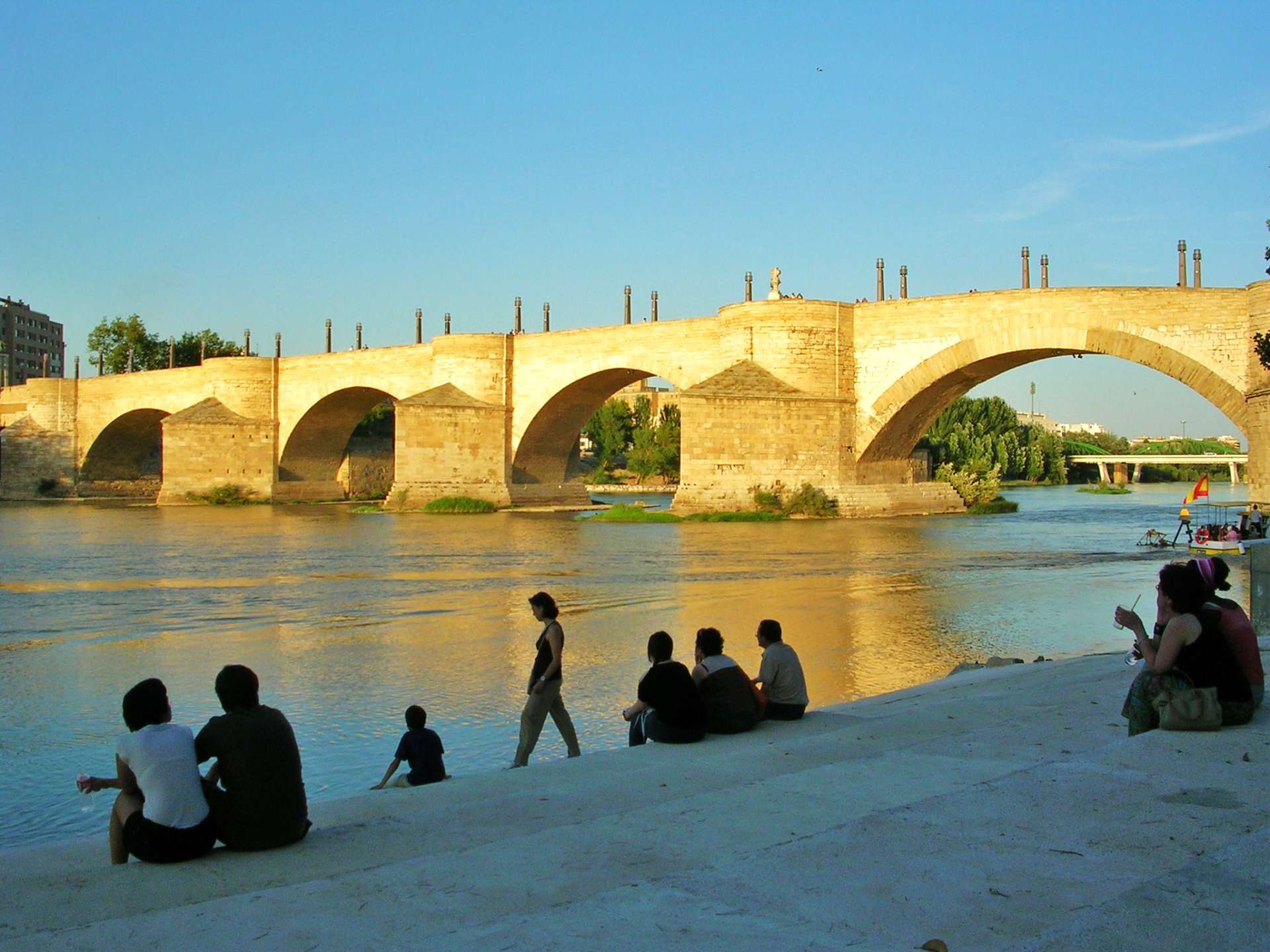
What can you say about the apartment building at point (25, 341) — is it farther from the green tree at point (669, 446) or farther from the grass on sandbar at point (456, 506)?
the grass on sandbar at point (456, 506)

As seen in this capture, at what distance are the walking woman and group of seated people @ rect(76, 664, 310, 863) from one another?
215cm

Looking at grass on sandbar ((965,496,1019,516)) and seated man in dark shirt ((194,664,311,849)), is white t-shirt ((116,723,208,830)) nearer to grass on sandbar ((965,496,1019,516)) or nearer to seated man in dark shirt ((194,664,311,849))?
seated man in dark shirt ((194,664,311,849))

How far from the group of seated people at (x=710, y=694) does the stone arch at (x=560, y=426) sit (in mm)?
25560

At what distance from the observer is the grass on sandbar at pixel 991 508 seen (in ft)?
100

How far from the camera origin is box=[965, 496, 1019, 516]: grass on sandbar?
30.5 metres

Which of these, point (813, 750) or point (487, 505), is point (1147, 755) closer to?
point (813, 750)

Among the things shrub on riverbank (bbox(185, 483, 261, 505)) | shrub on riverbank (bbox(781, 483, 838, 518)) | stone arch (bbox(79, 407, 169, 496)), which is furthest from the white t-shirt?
stone arch (bbox(79, 407, 169, 496))

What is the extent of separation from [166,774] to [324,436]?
39112 mm

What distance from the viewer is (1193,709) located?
4578 millimetres

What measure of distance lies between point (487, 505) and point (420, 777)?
27.5 meters

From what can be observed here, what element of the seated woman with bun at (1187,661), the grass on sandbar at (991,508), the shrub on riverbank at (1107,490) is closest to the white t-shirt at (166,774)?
the seated woman with bun at (1187,661)

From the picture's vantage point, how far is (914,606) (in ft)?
40.9

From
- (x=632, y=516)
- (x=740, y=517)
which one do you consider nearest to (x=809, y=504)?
(x=740, y=517)

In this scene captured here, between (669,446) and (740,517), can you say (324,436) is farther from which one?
(740,517)
